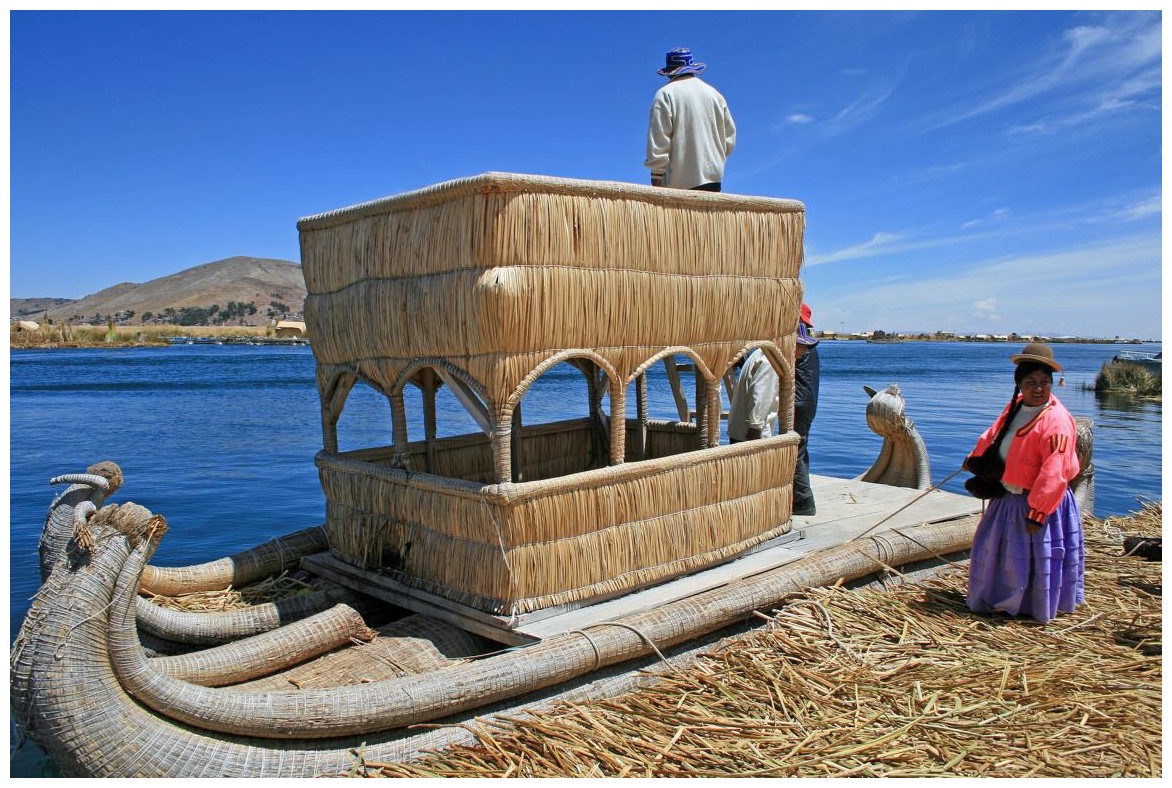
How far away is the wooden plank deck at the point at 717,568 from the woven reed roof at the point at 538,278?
136 cm

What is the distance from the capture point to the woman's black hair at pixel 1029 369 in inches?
201

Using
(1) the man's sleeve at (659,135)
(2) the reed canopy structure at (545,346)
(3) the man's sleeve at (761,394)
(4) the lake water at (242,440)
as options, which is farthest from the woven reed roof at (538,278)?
(4) the lake water at (242,440)

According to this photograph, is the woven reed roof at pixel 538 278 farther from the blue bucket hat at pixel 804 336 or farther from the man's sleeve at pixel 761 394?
the blue bucket hat at pixel 804 336

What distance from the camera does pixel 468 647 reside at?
5273 mm

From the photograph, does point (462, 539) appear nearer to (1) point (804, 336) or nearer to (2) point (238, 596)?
(2) point (238, 596)

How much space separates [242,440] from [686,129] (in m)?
21.4

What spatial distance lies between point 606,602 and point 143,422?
2872cm

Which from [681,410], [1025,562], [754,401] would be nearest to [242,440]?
[681,410]

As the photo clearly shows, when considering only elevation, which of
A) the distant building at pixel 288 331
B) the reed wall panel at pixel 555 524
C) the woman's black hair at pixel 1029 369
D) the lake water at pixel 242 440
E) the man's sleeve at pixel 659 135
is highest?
the distant building at pixel 288 331

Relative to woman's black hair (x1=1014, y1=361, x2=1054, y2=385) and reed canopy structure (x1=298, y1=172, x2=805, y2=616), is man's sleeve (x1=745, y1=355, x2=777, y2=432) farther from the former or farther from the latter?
woman's black hair (x1=1014, y1=361, x2=1054, y2=385)

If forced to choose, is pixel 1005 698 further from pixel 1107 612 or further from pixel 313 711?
pixel 313 711

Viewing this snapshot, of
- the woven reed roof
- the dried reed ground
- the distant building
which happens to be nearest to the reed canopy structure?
the woven reed roof

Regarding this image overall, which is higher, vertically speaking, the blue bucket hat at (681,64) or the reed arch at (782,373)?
the blue bucket hat at (681,64)

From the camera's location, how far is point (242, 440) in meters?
24.5
